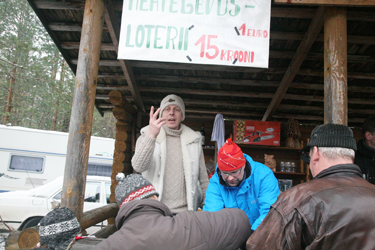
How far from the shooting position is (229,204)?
2590 mm

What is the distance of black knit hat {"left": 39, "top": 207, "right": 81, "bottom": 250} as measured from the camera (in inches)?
77.0

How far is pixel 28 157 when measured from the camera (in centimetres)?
1171

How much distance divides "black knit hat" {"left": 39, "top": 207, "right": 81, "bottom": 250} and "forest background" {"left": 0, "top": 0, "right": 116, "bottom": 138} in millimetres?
16413

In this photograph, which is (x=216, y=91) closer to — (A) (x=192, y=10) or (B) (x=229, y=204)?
(A) (x=192, y=10)

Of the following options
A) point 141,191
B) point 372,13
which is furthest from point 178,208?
point 372,13

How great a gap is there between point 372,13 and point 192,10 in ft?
8.19

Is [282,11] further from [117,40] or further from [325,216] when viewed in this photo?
[325,216]

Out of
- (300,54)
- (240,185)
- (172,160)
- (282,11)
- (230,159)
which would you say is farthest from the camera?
(300,54)

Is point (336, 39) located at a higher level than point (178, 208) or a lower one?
higher

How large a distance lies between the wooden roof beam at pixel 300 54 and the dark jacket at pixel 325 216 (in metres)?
2.97

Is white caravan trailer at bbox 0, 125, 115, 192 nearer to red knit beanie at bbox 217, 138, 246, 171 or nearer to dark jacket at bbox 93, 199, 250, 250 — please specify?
red knit beanie at bbox 217, 138, 246, 171

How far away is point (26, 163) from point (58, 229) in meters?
11.5

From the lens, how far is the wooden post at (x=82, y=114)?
2809mm

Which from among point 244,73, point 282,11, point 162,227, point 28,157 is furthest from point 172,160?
point 28,157
